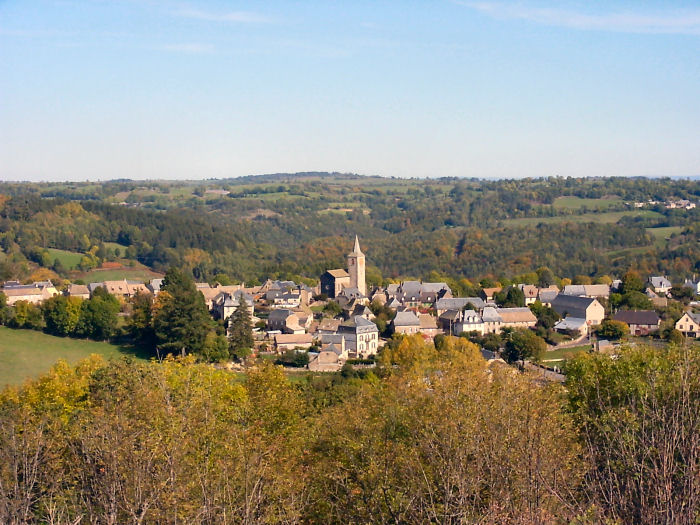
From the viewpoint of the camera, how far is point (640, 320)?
5791cm

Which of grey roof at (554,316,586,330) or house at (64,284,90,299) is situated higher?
house at (64,284,90,299)

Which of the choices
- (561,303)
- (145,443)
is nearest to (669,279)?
(561,303)

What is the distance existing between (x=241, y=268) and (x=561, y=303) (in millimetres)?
45952

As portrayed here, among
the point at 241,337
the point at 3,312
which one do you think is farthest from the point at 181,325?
the point at 3,312

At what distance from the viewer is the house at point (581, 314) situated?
194ft

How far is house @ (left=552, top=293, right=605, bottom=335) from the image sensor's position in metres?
59.2

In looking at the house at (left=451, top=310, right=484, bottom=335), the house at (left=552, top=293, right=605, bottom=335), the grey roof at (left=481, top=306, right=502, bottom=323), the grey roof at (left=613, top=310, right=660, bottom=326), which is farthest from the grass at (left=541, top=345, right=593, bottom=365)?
the house at (left=451, top=310, right=484, bottom=335)

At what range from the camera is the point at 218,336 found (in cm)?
5238

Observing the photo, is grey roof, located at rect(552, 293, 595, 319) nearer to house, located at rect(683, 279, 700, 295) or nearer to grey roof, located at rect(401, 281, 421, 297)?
grey roof, located at rect(401, 281, 421, 297)

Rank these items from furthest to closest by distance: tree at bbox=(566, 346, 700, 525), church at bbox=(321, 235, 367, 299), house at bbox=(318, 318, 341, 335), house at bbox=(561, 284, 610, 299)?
church at bbox=(321, 235, 367, 299), house at bbox=(561, 284, 610, 299), house at bbox=(318, 318, 341, 335), tree at bbox=(566, 346, 700, 525)

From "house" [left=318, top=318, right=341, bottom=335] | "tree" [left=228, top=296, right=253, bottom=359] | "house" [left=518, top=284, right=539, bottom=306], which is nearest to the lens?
"tree" [left=228, top=296, right=253, bottom=359]

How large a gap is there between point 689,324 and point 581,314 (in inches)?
311

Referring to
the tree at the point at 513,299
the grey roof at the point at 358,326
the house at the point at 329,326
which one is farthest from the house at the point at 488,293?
the grey roof at the point at 358,326

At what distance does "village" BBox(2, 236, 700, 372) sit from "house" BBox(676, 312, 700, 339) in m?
0.07
